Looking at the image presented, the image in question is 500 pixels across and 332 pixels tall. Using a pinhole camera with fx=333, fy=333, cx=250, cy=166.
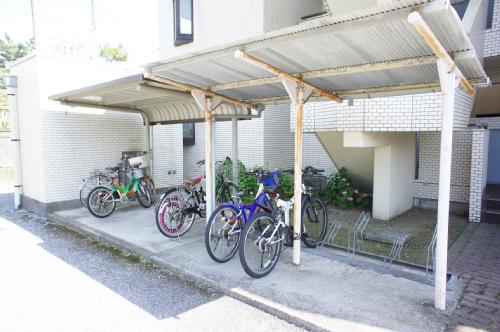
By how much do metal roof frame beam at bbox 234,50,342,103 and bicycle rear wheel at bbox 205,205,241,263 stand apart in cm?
179

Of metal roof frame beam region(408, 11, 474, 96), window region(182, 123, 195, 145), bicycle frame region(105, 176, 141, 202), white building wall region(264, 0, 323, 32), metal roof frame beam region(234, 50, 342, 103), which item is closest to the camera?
metal roof frame beam region(408, 11, 474, 96)

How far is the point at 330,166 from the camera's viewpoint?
9773 mm

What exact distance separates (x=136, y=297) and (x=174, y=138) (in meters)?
6.41

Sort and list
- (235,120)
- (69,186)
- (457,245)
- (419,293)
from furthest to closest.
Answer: (69,186), (235,120), (457,245), (419,293)

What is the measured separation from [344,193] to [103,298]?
580 centimetres

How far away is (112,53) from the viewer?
31281 mm

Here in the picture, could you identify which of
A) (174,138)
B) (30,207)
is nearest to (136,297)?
(30,207)

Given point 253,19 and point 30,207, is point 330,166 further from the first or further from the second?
point 30,207

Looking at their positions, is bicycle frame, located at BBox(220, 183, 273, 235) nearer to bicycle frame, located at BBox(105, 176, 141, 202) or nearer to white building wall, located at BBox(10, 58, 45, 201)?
bicycle frame, located at BBox(105, 176, 141, 202)

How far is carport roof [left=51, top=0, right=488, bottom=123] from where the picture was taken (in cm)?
249

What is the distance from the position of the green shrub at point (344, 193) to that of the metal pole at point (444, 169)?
4.73 m

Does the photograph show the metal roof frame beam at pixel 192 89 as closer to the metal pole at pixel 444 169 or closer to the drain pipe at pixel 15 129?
the metal pole at pixel 444 169

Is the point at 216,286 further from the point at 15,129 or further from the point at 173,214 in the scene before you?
the point at 15,129

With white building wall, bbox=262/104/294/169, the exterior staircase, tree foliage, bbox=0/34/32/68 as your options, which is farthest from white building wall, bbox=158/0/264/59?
tree foliage, bbox=0/34/32/68
